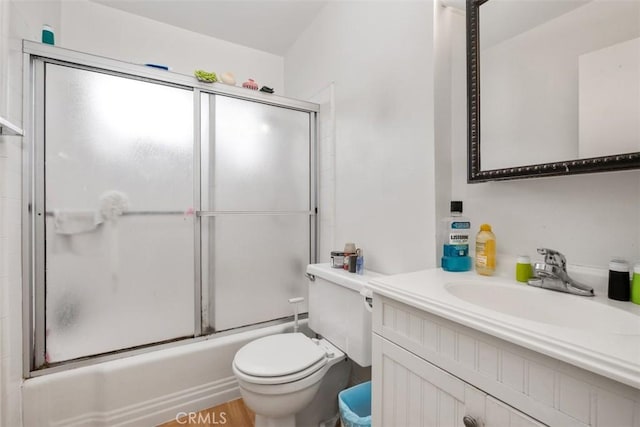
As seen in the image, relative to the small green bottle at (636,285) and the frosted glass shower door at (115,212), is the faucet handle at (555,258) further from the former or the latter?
the frosted glass shower door at (115,212)

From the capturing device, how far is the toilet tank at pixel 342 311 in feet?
3.96

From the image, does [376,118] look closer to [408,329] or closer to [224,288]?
[408,329]

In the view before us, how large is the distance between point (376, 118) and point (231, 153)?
2.95 feet

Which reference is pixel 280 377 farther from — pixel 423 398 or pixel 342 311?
pixel 423 398

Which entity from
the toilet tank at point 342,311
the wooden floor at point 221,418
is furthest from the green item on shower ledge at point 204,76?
the wooden floor at point 221,418

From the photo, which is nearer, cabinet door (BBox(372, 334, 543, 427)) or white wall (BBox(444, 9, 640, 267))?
cabinet door (BBox(372, 334, 543, 427))

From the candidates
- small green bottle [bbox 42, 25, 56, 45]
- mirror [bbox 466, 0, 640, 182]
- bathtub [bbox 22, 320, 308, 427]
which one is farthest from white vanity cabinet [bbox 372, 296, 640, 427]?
small green bottle [bbox 42, 25, 56, 45]

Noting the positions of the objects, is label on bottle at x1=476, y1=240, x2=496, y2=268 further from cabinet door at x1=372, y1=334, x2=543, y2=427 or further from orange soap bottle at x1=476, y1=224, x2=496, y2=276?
cabinet door at x1=372, y1=334, x2=543, y2=427

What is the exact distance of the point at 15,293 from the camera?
46.3 inches

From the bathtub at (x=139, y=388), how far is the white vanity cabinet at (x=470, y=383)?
1.06 m

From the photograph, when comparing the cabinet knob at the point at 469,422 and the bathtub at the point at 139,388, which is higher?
the cabinet knob at the point at 469,422

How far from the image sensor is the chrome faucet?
757mm

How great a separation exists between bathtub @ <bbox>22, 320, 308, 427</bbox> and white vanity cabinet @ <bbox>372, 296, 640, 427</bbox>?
106cm

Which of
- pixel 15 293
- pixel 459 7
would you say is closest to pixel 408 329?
pixel 459 7
